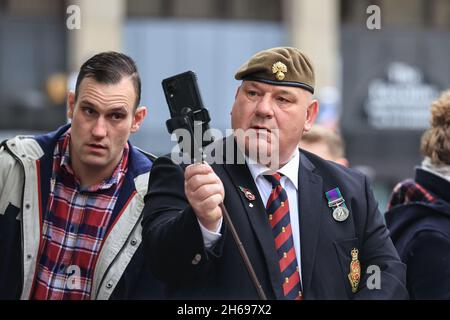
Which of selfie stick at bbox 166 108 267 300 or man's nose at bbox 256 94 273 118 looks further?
man's nose at bbox 256 94 273 118

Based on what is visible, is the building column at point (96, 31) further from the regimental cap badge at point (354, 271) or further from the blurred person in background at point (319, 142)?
the regimental cap badge at point (354, 271)

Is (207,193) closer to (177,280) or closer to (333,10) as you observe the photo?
(177,280)

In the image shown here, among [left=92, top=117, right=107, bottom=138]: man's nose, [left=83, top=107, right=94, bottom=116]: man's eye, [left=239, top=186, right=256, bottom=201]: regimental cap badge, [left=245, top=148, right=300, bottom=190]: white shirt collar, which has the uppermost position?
[left=83, top=107, right=94, bottom=116]: man's eye

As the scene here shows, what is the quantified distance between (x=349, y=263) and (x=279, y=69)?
797 mm

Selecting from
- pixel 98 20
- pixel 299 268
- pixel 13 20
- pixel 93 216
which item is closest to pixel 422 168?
pixel 299 268

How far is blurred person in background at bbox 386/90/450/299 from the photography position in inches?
166

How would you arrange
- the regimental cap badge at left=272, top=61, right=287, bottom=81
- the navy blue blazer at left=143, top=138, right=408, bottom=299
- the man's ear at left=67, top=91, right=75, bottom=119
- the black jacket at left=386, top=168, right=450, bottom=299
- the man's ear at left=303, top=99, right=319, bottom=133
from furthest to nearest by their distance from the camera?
the black jacket at left=386, top=168, right=450, bottom=299, the man's ear at left=67, top=91, right=75, bottom=119, the man's ear at left=303, top=99, right=319, bottom=133, the regimental cap badge at left=272, top=61, right=287, bottom=81, the navy blue blazer at left=143, top=138, right=408, bottom=299

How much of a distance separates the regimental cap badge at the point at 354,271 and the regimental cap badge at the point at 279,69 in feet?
2.40

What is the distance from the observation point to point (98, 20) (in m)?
18.5

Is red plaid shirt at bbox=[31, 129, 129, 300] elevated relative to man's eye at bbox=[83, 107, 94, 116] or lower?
lower

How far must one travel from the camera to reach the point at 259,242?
345 centimetres

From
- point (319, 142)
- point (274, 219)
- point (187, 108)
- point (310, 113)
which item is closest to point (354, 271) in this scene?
point (274, 219)

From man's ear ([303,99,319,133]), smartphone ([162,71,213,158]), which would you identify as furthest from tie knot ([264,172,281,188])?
smartphone ([162,71,213,158])

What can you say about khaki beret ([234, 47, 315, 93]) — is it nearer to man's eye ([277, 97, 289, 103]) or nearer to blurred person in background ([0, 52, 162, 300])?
man's eye ([277, 97, 289, 103])
